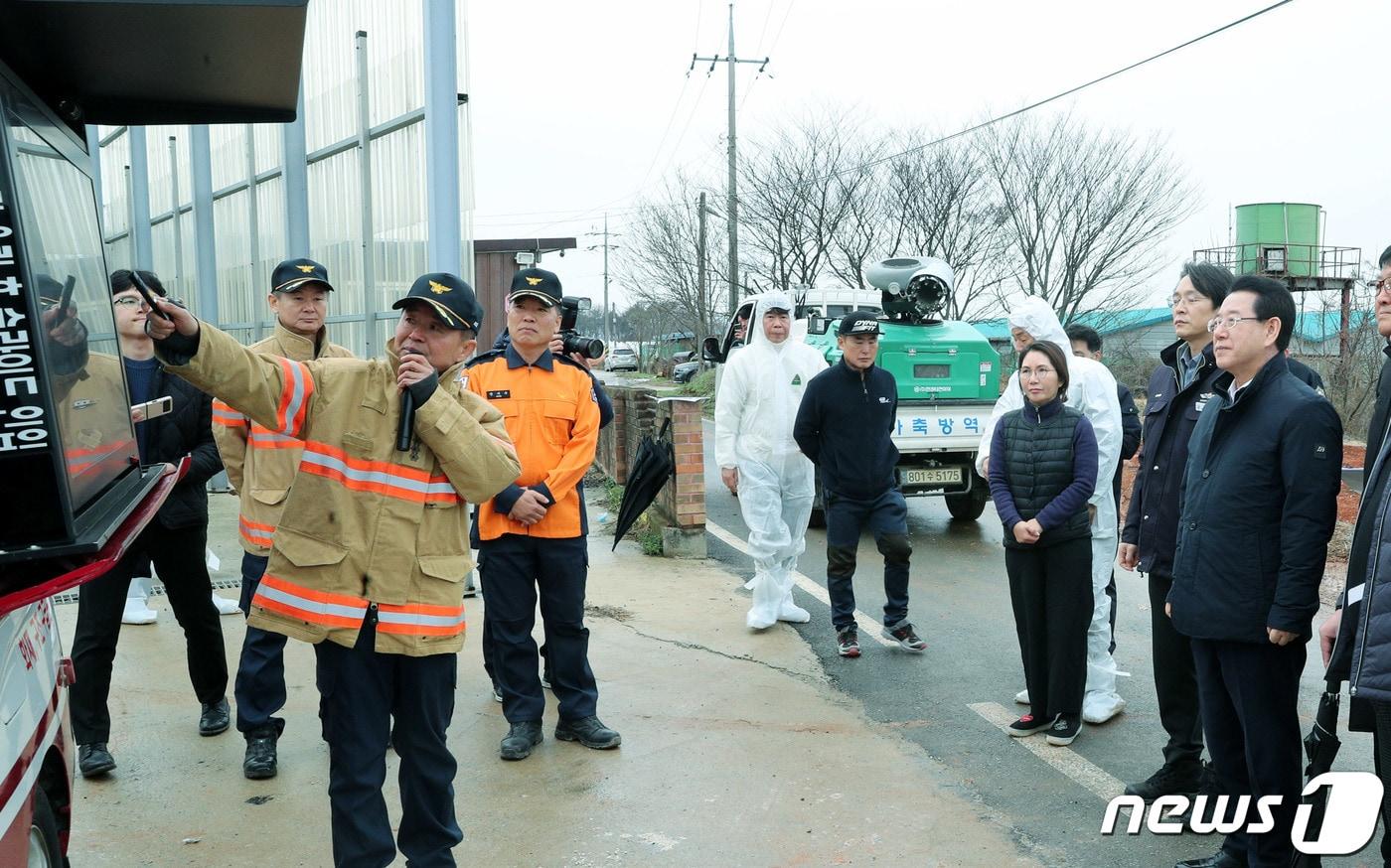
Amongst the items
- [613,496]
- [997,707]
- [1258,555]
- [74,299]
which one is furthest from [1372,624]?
[613,496]

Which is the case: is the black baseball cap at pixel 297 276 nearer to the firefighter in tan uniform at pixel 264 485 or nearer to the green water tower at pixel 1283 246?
the firefighter in tan uniform at pixel 264 485

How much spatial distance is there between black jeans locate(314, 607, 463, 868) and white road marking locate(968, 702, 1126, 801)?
8.09 ft

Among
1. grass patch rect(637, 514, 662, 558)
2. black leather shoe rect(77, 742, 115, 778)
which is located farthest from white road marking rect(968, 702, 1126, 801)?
grass patch rect(637, 514, 662, 558)

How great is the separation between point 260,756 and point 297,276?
6.12ft

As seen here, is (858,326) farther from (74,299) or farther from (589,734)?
(74,299)

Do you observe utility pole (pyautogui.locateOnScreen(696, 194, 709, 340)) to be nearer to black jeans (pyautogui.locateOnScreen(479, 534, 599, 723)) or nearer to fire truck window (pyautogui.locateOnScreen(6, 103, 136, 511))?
black jeans (pyautogui.locateOnScreen(479, 534, 599, 723))

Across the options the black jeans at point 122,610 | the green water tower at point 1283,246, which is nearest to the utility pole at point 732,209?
the green water tower at point 1283,246

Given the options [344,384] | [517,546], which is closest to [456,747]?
[517,546]

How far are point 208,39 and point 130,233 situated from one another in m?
14.4

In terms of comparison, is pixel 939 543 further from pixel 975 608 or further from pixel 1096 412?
pixel 1096 412

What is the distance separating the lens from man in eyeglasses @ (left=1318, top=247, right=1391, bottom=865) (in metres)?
2.79

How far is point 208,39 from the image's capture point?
8.39 ft

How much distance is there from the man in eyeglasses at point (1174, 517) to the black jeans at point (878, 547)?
171 centimetres

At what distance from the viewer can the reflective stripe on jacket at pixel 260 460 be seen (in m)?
4.30
